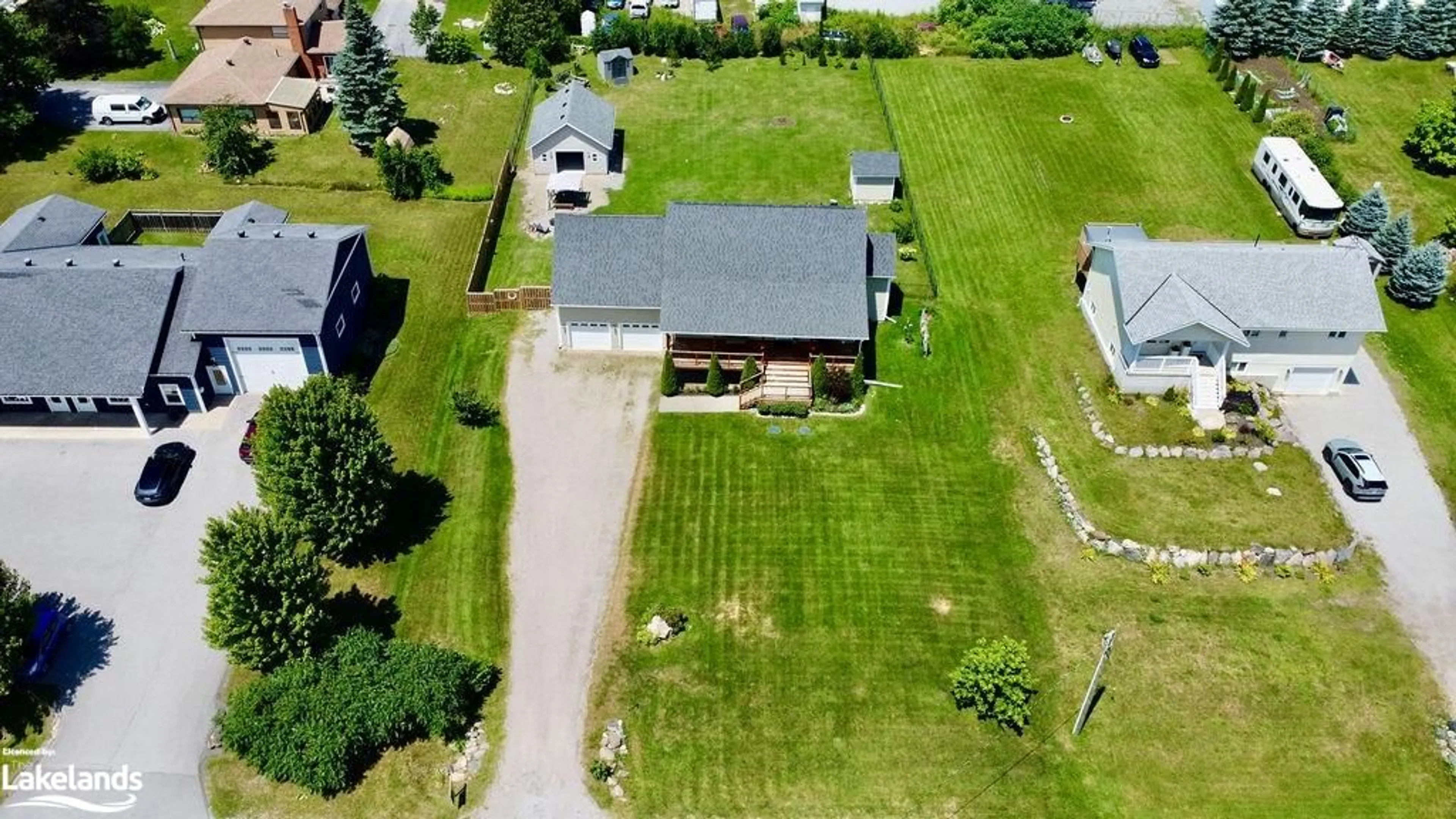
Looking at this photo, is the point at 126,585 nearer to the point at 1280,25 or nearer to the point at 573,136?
the point at 573,136

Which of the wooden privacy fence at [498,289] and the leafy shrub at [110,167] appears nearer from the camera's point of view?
the wooden privacy fence at [498,289]

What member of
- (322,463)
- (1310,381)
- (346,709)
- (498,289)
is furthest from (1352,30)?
(346,709)

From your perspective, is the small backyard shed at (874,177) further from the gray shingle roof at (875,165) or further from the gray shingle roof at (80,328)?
the gray shingle roof at (80,328)

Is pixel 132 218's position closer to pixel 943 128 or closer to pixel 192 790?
pixel 192 790

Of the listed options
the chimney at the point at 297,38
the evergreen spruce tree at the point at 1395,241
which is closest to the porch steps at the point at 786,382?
the evergreen spruce tree at the point at 1395,241

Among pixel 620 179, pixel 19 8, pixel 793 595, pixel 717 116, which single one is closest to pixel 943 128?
pixel 717 116

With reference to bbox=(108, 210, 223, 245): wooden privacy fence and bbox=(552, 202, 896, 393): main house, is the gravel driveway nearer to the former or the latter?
bbox=(552, 202, 896, 393): main house
